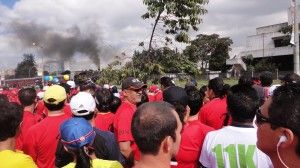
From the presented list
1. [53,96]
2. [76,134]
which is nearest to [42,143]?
[53,96]

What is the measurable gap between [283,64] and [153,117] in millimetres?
66050

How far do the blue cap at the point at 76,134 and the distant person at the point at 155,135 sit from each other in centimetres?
71

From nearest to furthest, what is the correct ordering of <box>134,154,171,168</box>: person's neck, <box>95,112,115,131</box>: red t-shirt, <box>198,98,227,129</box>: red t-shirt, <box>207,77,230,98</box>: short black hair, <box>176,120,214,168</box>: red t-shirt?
<box>134,154,171,168</box>: person's neck < <box>176,120,214,168</box>: red t-shirt < <box>95,112,115,131</box>: red t-shirt < <box>198,98,227,129</box>: red t-shirt < <box>207,77,230,98</box>: short black hair

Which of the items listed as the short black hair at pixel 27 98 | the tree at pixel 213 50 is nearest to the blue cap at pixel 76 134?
the short black hair at pixel 27 98

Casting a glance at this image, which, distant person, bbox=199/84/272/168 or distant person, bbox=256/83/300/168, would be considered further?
distant person, bbox=199/84/272/168

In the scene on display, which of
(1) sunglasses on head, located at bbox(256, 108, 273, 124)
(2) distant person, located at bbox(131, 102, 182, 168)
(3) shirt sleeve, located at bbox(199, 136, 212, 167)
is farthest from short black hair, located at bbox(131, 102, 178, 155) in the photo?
(3) shirt sleeve, located at bbox(199, 136, 212, 167)

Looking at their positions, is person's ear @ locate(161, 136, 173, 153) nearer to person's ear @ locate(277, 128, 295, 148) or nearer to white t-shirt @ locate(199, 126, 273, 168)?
person's ear @ locate(277, 128, 295, 148)

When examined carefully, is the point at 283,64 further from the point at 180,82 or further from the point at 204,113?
the point at 204,113

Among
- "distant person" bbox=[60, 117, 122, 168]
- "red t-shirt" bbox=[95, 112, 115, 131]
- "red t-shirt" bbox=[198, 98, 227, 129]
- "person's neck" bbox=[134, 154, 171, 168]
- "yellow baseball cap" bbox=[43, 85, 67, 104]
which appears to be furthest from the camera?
"red t-shirt" bbox=[198, 98, 227, 129]

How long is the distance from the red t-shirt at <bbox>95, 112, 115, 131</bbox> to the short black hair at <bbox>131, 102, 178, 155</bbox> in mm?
3045

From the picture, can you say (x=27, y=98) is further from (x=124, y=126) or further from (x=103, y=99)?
(x=124, y=126)

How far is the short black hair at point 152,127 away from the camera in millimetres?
2553

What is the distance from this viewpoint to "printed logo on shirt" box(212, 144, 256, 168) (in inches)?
147

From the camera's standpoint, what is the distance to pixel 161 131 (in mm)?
2561
